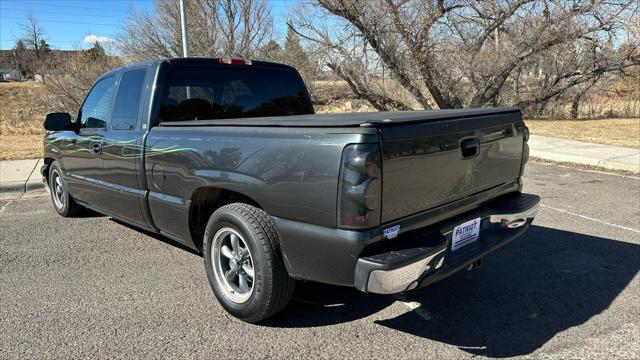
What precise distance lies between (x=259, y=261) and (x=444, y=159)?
131cm

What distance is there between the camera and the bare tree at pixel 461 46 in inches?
Answer: 614

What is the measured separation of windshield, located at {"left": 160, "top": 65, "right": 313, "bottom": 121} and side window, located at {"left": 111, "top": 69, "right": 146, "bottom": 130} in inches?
12.6

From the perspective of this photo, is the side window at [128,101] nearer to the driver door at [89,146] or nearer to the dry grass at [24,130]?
the driver door at [89,146]

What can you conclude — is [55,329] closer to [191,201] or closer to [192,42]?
[191,201]

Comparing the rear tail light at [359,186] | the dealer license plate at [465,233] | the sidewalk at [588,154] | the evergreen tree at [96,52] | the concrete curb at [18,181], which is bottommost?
the concrete curb at [18,181]

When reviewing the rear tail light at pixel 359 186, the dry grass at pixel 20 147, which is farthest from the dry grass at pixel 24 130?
the rear tail light at pixel 359 186

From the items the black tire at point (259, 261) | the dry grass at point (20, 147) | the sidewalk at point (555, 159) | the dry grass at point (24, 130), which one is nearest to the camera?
the black tire at point (259, 261)

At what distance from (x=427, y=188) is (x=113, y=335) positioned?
2270 millimetres

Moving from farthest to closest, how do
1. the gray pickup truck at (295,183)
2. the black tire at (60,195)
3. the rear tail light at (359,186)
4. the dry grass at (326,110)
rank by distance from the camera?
the dry grass at (326,110)
the black tire at (60,195)
the gray pickup truck at (295,183)
the rear tail light at (359,186)

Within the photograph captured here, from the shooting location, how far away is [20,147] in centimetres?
1147

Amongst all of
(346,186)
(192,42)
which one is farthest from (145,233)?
(192,42)

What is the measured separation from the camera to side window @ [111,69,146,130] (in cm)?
421

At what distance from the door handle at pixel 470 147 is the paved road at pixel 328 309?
3.78ft

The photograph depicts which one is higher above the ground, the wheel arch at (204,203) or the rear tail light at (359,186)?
the rear tail light at (359,186)
